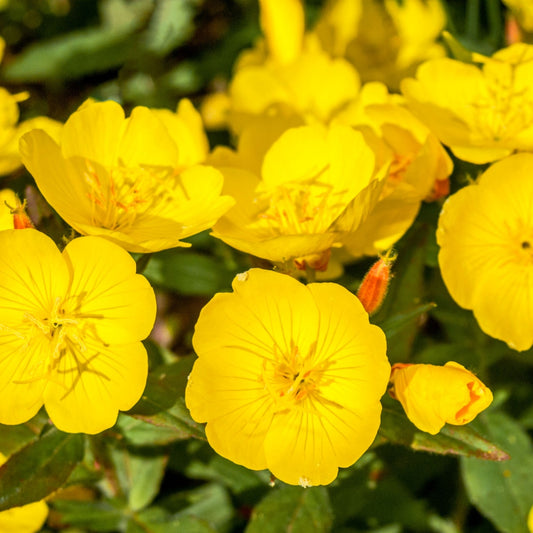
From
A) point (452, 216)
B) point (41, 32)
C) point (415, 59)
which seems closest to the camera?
point (452, 216)

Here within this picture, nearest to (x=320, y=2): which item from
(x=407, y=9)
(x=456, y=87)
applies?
(x=407, y=9)

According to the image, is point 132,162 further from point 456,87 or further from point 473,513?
point 473,513

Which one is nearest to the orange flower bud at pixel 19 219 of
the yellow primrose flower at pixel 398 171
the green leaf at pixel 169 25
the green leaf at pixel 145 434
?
the green leaf at pixel 145 434

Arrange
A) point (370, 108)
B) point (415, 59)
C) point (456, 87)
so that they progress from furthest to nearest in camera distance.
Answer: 1. point (415, 59)
2. point (456, 87)
3. point (370, 108)

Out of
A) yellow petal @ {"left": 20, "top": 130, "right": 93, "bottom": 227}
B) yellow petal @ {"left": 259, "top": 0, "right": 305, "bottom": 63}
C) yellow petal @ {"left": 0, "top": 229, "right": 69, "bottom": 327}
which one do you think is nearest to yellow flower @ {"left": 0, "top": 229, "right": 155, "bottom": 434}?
yellow petal @ {"left": 0, "top": 229, "right": 69, "bottom": 327}

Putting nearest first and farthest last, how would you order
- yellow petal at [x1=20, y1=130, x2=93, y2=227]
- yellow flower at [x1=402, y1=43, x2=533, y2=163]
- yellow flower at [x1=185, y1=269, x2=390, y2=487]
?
yellow flower at [x1=185, y1=269, x2=390, y2=487] < yellow petal at [x1=20, y1=130, x2=93, y2=227] < yellow flower at [x1=402, y1=43, x2=533, y2=163]

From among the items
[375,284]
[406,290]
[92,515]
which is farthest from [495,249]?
[92,515]

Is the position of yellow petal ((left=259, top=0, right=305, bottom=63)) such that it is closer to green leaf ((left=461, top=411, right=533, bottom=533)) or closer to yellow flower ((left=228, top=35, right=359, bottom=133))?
yellow flower ((left=228, top=35, right=359, bottom=133))
